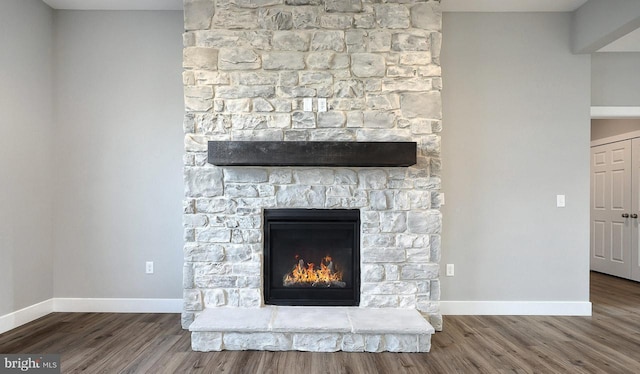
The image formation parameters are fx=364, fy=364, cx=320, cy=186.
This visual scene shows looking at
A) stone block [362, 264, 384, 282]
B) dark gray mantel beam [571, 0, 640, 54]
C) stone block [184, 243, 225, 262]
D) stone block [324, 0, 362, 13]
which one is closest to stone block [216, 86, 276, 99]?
stone block [324, 0, 362, 13]

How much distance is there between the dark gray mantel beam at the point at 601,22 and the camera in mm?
2879

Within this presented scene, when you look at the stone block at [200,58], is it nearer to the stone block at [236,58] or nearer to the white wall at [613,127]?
the stone block at [236,58]

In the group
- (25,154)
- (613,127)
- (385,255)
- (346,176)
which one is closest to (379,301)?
(385,255)

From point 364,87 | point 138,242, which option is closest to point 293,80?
point 364,87

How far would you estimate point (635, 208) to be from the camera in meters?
4.82

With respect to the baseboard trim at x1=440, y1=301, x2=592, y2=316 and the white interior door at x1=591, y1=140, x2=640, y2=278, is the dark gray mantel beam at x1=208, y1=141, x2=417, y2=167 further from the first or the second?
the white interior door at x1=591, y1=140, x2=640, y2=278

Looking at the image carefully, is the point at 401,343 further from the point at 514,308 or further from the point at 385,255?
the point at 514,308

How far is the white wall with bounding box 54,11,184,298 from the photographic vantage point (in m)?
3.48

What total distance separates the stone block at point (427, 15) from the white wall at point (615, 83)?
203cm

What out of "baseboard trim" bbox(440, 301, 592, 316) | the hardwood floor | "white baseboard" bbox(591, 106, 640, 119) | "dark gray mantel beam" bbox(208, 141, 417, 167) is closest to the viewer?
the hardwood floor

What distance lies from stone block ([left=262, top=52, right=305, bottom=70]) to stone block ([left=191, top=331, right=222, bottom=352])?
6.90 feet

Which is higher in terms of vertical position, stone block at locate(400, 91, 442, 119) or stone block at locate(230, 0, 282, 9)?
stone block at locate(230, 0, 282, 9)

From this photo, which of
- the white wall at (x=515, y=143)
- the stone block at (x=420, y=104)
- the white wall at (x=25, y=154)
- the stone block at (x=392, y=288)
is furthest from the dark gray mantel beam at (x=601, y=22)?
the white wall at (x=25, y=154)

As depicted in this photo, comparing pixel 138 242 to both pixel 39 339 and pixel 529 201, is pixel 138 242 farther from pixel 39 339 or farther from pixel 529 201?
pixel 529 201
